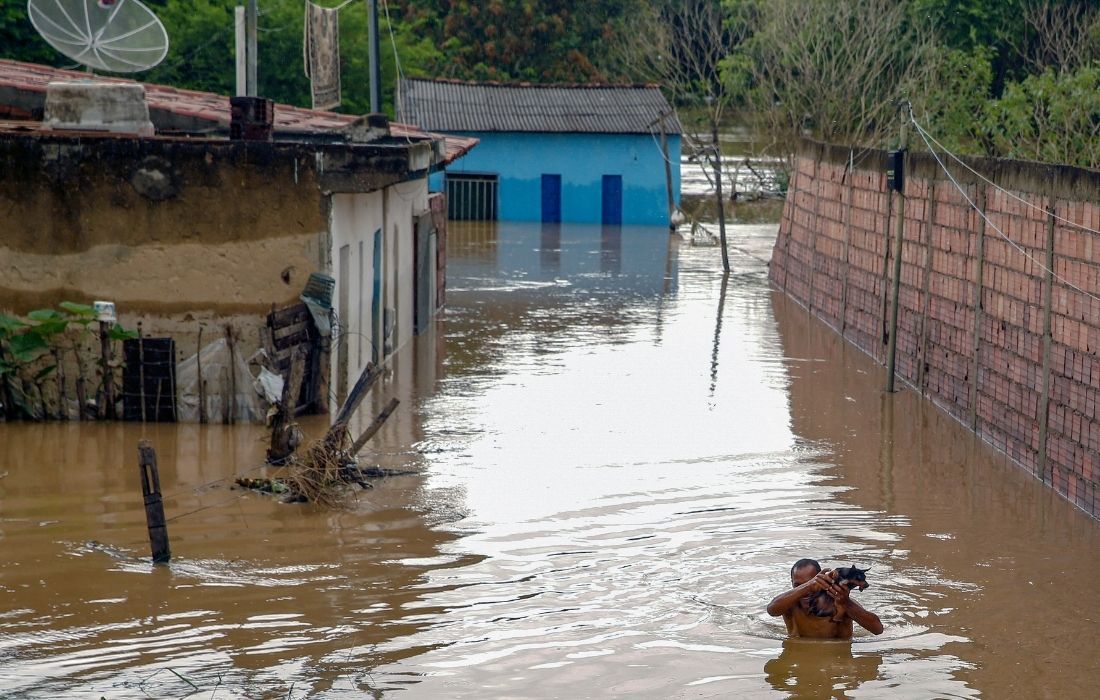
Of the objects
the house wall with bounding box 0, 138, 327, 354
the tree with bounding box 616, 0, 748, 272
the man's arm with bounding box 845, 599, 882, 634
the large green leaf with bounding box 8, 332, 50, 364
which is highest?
the tree with bounding box 616, 0, 748, 272

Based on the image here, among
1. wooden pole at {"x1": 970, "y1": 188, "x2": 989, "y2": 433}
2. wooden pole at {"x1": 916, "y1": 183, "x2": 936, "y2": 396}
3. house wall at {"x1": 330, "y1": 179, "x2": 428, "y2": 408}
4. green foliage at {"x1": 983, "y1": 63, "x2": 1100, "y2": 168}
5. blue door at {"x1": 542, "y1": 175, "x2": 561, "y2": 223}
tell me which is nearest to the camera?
wooden pole at {"x1": 970, "y1": 188, "x2": 989, "y2": 433}

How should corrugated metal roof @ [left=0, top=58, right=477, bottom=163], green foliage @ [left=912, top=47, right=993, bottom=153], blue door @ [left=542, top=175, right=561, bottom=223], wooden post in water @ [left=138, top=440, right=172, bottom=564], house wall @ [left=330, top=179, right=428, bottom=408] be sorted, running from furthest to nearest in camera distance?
blue door @ [left=542, top=175, right=561, bottom=223], green foliage @ [left=912, top=47, right=993, bottom=153], corrugated metal roof @ [left=0, top=58, right=477, bottom=163], house wall @ [left=330, top=179, right=428, bottom=408], wooden post in water @ [left=138, top=440, right=172, bottom=564]

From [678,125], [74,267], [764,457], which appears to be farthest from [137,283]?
[678,125]

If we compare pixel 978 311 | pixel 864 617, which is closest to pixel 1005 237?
pixel 978 311

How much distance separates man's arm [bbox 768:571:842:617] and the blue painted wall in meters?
34.0

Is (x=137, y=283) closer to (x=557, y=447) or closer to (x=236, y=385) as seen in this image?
(x=236, y=385)

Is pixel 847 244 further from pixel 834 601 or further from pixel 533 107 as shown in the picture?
pixel 533 107

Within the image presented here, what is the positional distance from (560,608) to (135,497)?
398cm

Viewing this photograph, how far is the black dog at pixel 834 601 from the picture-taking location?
25.1 feet

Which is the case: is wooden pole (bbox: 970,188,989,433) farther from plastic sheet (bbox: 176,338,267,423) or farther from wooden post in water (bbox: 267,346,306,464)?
plastic sheet (bbox: 176,338,267,423)

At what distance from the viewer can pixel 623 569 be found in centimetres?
912

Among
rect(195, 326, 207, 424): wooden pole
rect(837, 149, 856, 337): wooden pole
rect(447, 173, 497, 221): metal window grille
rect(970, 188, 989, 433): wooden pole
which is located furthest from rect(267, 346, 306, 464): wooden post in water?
rect(447, 173, 497, 221): metal window grille

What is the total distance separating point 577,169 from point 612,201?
1.39m

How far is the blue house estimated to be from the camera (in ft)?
135
